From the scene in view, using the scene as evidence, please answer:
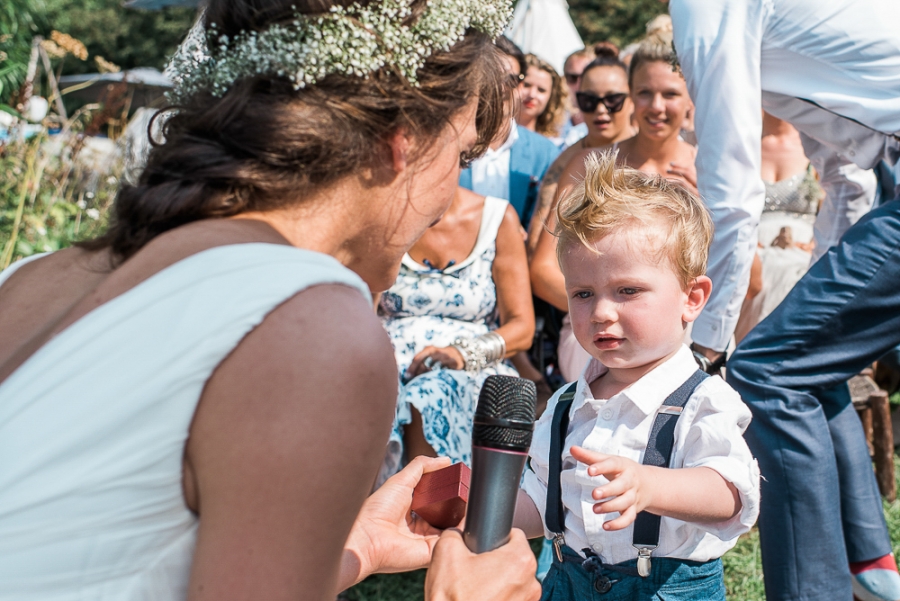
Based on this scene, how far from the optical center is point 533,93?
20.7 feet

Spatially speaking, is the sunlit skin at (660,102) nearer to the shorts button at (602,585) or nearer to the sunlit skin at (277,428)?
the shorts button at (602,585)

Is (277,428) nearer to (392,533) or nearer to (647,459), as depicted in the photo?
(392,533)

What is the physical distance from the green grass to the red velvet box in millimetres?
1956

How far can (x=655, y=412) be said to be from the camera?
2.10 m

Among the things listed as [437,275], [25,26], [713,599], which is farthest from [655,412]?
[25,26]

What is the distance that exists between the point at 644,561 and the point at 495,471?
36.6 inches

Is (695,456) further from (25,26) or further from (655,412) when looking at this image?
(25,26)

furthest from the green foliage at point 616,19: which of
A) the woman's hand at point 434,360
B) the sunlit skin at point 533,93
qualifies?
the woman's hand at point 434,360

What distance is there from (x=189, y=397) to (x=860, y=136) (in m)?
3.03

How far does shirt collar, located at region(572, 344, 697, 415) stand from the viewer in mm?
2102

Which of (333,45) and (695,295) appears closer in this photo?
(333,45)

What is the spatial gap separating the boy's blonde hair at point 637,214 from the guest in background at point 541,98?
3.83 m

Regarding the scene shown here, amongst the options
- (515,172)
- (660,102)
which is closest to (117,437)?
(660,102)

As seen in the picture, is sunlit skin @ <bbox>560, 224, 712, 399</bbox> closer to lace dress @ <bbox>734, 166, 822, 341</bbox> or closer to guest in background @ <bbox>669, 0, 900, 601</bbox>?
guest in background @ <bbox>669, 0, 900, 601</bbox>
